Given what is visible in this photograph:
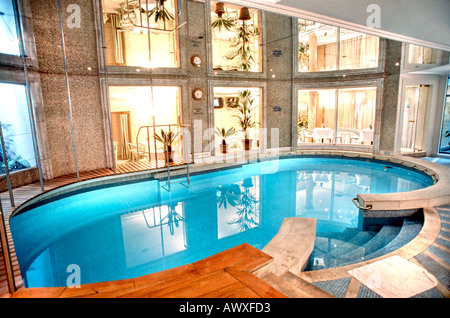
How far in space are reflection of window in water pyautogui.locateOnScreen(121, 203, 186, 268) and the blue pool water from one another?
13mm

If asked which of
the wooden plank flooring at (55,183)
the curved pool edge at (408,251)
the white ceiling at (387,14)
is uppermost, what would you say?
the white ceiling at (387,14)

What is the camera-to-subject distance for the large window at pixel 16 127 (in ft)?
16.3

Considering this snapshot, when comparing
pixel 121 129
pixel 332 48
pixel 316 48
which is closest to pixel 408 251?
pixel 332 48

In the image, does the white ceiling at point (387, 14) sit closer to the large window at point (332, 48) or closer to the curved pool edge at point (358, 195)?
→ the curved pool edge at point (358, 195)

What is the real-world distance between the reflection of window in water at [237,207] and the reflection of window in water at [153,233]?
67cm

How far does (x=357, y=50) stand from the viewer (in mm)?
8516

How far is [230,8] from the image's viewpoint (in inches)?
317

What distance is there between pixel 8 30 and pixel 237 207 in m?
5.50

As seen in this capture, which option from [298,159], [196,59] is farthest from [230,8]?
[298,159]

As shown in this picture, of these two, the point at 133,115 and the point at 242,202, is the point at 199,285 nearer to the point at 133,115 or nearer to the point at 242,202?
the point at 242,202

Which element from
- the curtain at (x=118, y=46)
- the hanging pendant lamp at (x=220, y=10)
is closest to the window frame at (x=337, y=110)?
the hanging pendant lamp at (x=220, y=10)

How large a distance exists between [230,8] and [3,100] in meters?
6.41

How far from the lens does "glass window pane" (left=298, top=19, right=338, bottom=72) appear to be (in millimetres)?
8883
